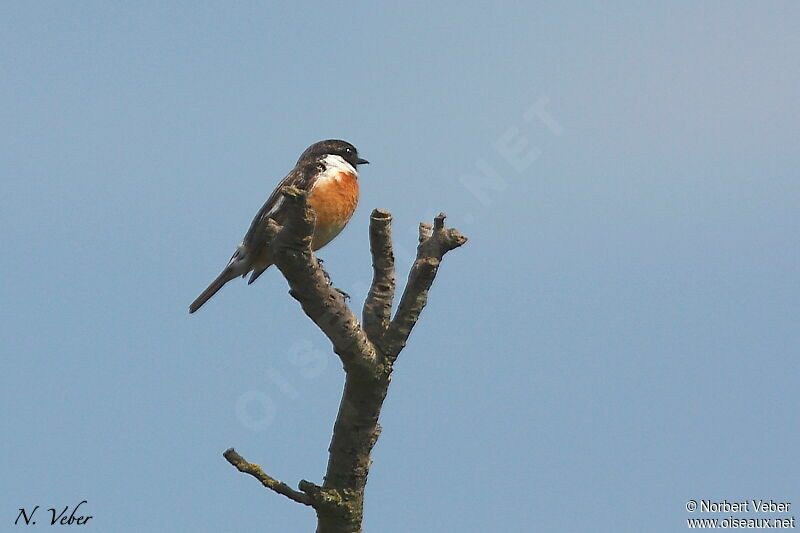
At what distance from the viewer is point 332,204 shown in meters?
9.69

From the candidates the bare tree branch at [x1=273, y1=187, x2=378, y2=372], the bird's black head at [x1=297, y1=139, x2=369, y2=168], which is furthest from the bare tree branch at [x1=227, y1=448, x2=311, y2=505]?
the bird's black head at [x1=297, y1=139, x2=369, y2=168]

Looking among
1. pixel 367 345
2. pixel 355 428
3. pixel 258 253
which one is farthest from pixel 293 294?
pixel 258 253

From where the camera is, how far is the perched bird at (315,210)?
9250 mm

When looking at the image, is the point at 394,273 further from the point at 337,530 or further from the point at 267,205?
the point at 267,205

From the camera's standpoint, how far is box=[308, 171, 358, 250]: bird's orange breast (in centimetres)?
959

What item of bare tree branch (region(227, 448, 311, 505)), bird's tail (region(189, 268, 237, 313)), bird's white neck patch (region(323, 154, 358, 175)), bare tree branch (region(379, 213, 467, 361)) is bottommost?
bare tree branch (region(227, 448, 311, 505))

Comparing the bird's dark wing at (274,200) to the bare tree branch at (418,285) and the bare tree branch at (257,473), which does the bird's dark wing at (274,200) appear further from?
the bare tree branch at (257,473)

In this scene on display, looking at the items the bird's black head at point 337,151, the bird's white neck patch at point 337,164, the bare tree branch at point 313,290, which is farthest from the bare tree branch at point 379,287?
the bird's black head at point 337,151

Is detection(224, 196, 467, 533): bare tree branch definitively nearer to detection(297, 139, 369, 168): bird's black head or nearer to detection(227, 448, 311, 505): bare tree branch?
detection(227, 448, 311, 505): bare tree branch

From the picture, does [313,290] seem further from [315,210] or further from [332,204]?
[332,204]

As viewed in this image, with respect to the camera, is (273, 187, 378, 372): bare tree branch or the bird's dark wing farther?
the bird's dark wing

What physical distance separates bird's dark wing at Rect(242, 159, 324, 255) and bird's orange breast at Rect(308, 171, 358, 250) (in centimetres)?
20

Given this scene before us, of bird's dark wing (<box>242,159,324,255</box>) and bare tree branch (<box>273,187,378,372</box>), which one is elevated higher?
bird's dark wing (<box>242,159,324,255</box>)

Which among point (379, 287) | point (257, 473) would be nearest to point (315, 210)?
point (379, 287)
